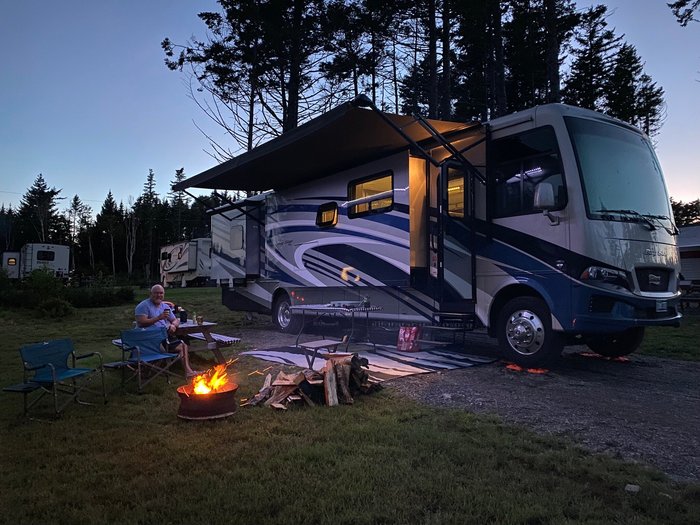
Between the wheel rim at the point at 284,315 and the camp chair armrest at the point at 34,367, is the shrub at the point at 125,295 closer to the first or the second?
the wheel rim at the point at 284,315

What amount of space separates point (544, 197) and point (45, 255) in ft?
104

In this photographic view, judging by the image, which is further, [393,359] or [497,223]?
[393,359]

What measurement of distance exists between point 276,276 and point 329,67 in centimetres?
729

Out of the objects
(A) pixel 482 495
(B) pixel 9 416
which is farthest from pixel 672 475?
(B) pixel 9 416

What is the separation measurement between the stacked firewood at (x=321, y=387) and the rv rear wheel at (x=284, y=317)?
20.0 ft

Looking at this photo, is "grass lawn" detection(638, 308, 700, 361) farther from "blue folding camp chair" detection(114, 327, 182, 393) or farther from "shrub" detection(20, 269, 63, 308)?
"shrub" detection(20, 269, 63, 308)

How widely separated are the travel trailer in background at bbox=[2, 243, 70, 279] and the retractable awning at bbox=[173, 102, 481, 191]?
22.3 meters

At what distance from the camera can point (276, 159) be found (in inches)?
381

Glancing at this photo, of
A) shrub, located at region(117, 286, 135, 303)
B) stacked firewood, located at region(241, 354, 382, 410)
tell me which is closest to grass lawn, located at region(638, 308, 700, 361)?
stacked firewood, located at region(241, 354, 382, 410)

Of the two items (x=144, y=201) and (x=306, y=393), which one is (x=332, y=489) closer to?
(x=306, y=393)

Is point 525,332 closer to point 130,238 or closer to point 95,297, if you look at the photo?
point 95,297

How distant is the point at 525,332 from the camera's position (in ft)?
21.3

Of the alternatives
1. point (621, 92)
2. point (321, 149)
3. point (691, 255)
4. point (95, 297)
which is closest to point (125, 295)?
point (95, 297)

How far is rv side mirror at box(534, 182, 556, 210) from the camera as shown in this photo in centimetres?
611
